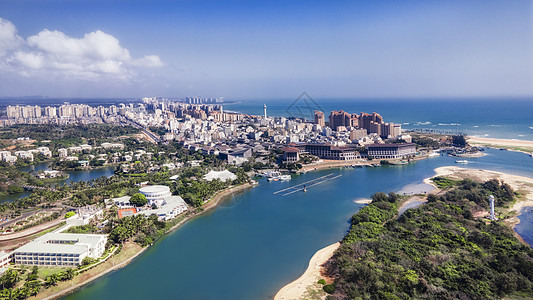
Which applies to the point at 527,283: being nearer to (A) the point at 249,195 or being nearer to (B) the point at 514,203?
(B) the point at 514,203

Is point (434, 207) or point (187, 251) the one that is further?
point (434, 207)

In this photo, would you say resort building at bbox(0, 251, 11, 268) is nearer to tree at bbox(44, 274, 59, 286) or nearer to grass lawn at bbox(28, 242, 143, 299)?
tree at bbox(44, 274, 59, 286)

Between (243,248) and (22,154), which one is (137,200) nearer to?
(243,248)

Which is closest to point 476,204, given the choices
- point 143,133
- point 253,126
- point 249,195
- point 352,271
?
point 352,271

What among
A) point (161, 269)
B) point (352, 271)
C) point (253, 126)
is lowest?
point (161, 269)

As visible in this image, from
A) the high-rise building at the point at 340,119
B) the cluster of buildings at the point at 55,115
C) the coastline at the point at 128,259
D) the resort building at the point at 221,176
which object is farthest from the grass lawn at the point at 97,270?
the cluster of buildings at the point at 55,115

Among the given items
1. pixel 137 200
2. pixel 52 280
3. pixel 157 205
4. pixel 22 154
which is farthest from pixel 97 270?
pixel 22 154
